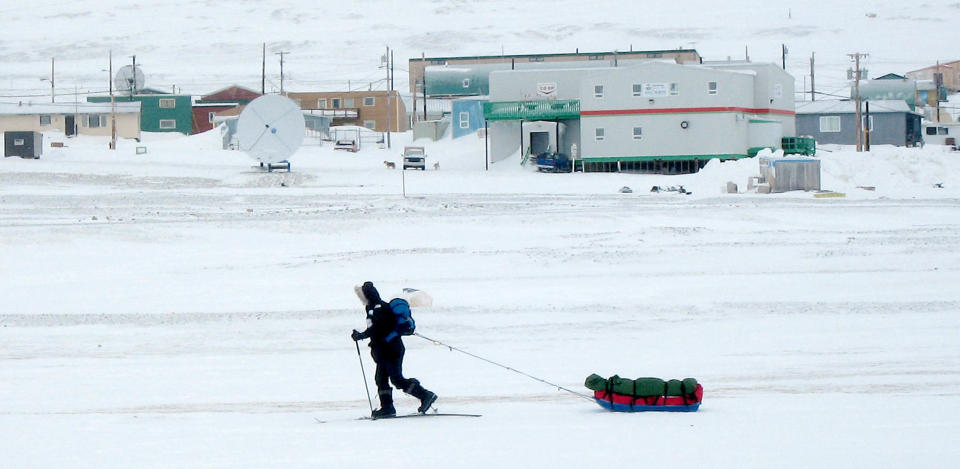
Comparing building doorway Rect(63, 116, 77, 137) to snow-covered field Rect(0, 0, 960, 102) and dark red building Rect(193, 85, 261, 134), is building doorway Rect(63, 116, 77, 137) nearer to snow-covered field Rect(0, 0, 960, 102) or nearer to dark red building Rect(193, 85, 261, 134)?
dark red building Rect(193, 85, 261, 134)

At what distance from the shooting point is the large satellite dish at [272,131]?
55312mm

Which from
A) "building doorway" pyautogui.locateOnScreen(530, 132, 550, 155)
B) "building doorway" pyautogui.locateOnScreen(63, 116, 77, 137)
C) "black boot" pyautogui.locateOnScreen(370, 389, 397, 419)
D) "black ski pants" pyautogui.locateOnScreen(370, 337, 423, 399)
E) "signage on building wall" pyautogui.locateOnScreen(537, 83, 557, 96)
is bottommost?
"black boot" pyautogui.locateOnScreen(370, 389, 397, 419)

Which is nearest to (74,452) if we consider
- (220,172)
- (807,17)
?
(220,172)

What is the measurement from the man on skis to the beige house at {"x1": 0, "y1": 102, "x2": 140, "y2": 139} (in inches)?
2841

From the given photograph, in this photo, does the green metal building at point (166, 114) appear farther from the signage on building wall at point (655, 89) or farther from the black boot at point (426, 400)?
the black boot at point (426, 400)

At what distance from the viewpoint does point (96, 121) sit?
8062cm

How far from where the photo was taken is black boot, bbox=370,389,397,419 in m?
11.8

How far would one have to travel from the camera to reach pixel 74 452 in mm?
10164

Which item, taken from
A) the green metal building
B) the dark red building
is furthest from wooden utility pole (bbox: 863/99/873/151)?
the green metal building

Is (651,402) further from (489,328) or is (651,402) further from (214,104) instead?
(214,104)

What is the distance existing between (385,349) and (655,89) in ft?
166

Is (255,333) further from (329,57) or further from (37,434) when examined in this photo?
(329,57)

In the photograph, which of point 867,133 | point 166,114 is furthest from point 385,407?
point 166,114

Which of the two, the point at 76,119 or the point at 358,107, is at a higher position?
the point at 358,107
